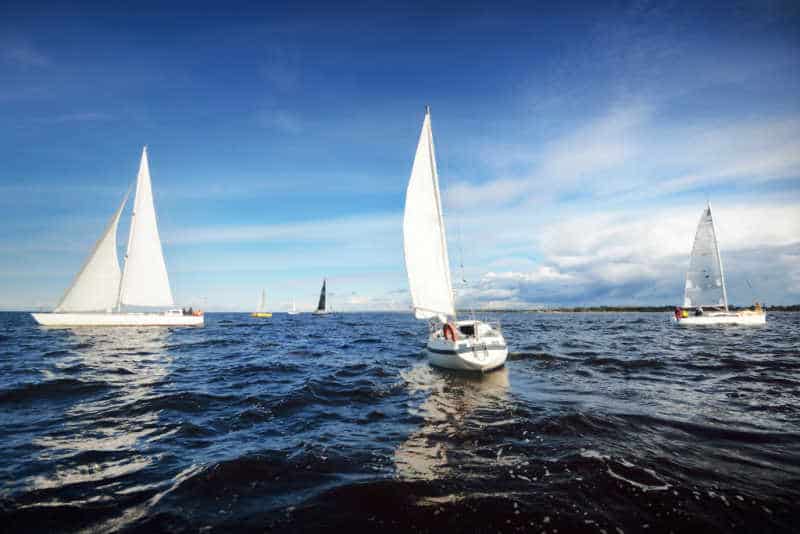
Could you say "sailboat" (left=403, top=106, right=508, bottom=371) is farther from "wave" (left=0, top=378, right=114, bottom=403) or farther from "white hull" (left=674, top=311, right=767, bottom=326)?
"white hull" (left=674, top=311, right=767, bottom=326)

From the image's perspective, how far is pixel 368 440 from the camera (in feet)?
27.9

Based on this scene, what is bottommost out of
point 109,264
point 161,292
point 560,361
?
point 560,361

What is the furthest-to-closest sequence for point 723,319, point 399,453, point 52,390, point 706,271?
1. point 706,271
2. point 723,319
3. point 52,390
4. point 399,453

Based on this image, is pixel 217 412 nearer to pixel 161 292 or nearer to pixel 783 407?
pixel 783 407

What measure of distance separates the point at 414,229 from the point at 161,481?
1609 cm

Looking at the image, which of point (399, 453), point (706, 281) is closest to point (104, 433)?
point (399, 453)

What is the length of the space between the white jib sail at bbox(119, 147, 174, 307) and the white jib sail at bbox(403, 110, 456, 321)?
126 feet

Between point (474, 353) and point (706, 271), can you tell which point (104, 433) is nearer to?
point (474, 353)

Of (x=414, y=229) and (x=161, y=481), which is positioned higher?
(x=414, y=229)

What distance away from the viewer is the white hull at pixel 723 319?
47.5m

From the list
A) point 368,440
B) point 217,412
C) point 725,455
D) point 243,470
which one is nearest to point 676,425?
point 725,455

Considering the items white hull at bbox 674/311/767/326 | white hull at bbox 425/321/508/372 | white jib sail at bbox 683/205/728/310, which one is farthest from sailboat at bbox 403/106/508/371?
white jib sail at bbox 683/205/728/310

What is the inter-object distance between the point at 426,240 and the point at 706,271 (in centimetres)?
5357

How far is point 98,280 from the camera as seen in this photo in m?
40.2
